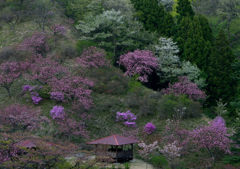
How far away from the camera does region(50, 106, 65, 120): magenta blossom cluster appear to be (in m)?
25.0

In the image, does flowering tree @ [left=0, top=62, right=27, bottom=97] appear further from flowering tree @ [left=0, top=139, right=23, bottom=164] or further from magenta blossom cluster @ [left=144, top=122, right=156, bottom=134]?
flowering tree @ [left=0, top=139, right=23, bottom=164]

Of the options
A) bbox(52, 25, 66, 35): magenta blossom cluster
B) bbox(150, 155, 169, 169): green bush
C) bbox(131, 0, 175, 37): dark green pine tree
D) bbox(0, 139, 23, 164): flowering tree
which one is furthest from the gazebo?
bbox(131, 0, 175, 37): dark green pine tree

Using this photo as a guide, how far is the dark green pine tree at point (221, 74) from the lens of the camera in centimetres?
3114

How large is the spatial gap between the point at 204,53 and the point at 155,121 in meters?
9.74

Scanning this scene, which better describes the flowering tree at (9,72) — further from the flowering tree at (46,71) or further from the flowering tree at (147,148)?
the flowering tree at (147,148)

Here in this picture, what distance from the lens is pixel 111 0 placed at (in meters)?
41.8

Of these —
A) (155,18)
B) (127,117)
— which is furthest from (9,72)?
(155,18)

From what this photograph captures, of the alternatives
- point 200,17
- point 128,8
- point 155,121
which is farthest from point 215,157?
point 128,8

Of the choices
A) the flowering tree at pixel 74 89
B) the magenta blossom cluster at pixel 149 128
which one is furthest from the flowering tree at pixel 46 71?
the magenta blossom cluster at pixel 149 128

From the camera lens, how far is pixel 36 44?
106 feet

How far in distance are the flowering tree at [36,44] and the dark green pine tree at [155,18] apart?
1105 centimetres

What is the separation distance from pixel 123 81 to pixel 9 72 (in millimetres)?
8955

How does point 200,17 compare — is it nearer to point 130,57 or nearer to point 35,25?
point 130,57

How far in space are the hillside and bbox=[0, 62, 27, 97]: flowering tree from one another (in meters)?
0.08
